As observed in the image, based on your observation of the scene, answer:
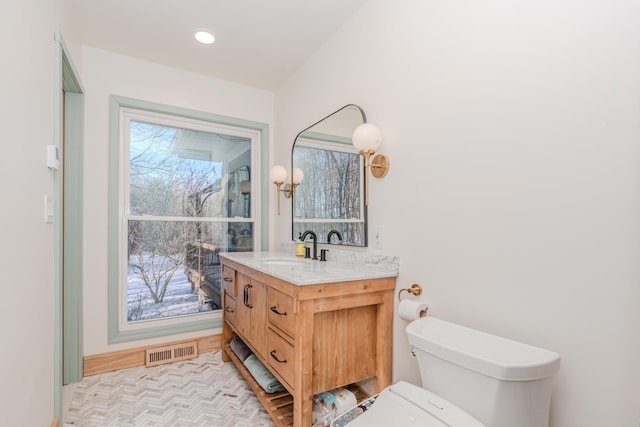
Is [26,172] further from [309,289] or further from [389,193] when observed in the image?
[389,193]

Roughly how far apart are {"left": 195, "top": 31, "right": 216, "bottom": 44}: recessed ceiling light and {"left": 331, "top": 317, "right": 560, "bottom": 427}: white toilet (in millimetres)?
2344

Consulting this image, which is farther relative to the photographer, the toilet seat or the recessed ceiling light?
the recessed ceiling light

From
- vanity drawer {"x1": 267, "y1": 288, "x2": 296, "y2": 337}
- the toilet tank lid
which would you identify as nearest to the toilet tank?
the toilet tank lid

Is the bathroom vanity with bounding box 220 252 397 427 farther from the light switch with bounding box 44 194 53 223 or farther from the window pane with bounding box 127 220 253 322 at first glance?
the window pane with bounding box 127 220 253 322

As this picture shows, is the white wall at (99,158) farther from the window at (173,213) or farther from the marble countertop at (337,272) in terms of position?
the marble countertop at (337,272)

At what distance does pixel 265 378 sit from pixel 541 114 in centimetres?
192

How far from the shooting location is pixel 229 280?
7.81ft

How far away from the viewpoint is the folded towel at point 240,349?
7.36ft

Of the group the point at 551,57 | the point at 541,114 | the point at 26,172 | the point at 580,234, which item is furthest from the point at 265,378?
the point at 551,57

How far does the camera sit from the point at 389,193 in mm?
1721

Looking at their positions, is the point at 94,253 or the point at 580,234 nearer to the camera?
the point at 580,234

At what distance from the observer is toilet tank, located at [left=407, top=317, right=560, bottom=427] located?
0.91 meters

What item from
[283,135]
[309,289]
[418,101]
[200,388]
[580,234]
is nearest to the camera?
[580,234]

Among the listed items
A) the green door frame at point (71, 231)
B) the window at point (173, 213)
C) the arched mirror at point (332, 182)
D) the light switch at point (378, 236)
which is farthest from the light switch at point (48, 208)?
the light switch at point (378, 236)
